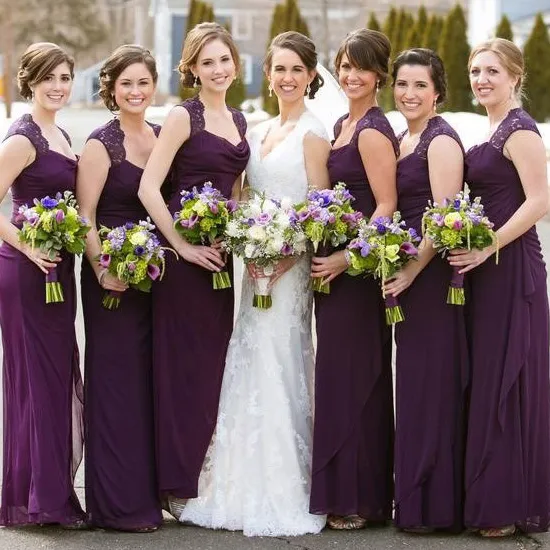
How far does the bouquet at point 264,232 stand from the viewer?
5.49m

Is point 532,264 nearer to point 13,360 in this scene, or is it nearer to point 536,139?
point 536,139

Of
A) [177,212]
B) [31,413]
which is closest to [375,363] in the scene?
[177,212]

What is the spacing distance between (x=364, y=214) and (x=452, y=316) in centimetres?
62

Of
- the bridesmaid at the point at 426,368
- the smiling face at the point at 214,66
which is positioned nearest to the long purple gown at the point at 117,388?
the smiling face at the point at 214,66

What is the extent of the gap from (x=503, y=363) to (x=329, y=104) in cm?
192

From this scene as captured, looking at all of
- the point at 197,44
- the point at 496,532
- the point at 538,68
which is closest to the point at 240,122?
the point at 197,44

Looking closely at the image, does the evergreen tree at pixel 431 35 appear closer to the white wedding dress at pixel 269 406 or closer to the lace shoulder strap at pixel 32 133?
the white wedding dress at pixel 269 406

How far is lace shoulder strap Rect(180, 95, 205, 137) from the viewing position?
5691mm

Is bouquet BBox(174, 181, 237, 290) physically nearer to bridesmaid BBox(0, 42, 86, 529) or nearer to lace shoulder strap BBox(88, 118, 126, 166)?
lace shoulder strap BBox(88, 118, 126, 166)

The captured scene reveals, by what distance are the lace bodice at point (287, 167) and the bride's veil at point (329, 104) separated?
2.00ft

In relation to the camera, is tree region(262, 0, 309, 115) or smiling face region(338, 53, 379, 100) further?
tree region(262, 0, 309, 115)

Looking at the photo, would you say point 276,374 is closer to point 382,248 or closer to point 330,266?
point 330,266

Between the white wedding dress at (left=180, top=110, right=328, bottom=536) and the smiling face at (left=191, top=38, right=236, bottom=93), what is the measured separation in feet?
1.09

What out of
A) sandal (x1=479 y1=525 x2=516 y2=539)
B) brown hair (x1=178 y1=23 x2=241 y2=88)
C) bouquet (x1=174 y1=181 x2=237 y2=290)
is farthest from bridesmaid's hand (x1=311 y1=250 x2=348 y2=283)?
sandal (x1=479 y1=525 x2=516 y2=539)
